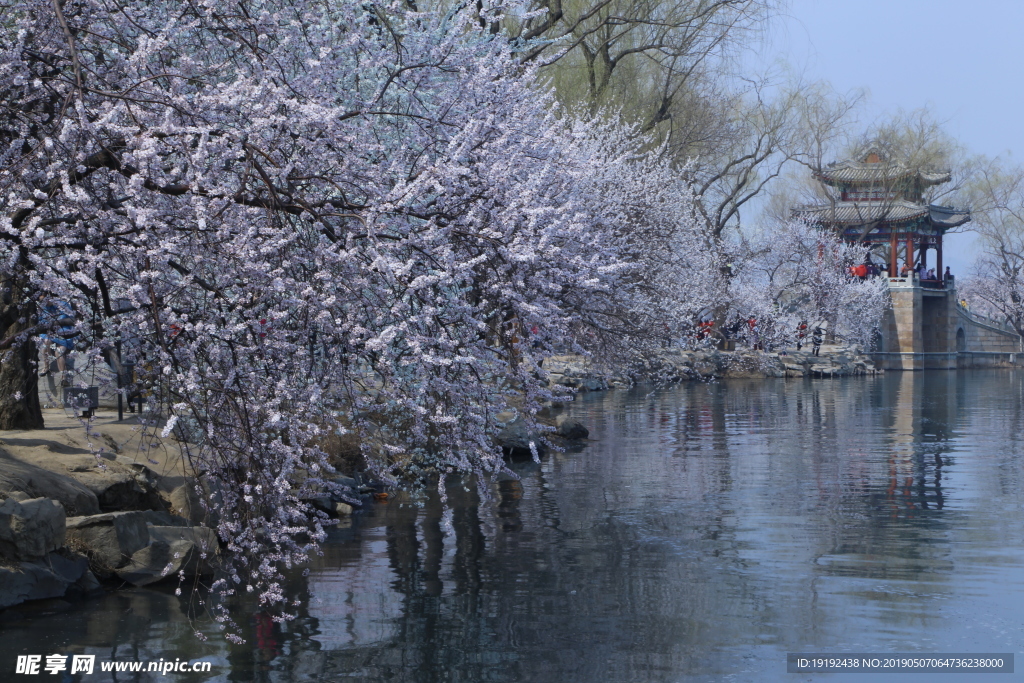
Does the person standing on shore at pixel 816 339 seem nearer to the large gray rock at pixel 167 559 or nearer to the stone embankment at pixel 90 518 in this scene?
the stone embankment at pixel 90 518

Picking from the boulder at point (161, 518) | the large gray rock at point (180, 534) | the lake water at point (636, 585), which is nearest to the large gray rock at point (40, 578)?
the lake water at point (636, 585)

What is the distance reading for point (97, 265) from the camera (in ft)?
23.7

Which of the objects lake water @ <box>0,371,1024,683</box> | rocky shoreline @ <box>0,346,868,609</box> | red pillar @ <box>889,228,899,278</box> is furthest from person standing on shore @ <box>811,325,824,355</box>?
rocky shoreline @ <box>0,346,868,609</box>

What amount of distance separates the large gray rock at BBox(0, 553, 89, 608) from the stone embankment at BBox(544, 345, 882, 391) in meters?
26.2

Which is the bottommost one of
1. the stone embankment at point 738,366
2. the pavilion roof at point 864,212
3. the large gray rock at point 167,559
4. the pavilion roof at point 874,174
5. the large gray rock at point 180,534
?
the large gray rock at point 167,559

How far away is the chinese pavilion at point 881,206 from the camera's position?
200 feet

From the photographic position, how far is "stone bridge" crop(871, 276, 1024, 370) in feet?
204

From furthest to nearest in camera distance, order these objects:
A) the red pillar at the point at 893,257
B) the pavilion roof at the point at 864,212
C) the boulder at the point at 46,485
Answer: the red pillar at the point at 893,257 → the pavilion roof at the point at 864,212 → the boulder at the point at 46,485

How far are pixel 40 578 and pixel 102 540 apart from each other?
0.88 m

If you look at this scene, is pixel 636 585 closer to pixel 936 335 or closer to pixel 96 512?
pixel 96 512

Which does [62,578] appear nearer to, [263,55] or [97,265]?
[97,265]

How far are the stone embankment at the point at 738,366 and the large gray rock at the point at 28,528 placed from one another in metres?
26.5

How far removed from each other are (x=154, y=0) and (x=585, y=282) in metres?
4.71

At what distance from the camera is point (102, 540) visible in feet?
35.4
